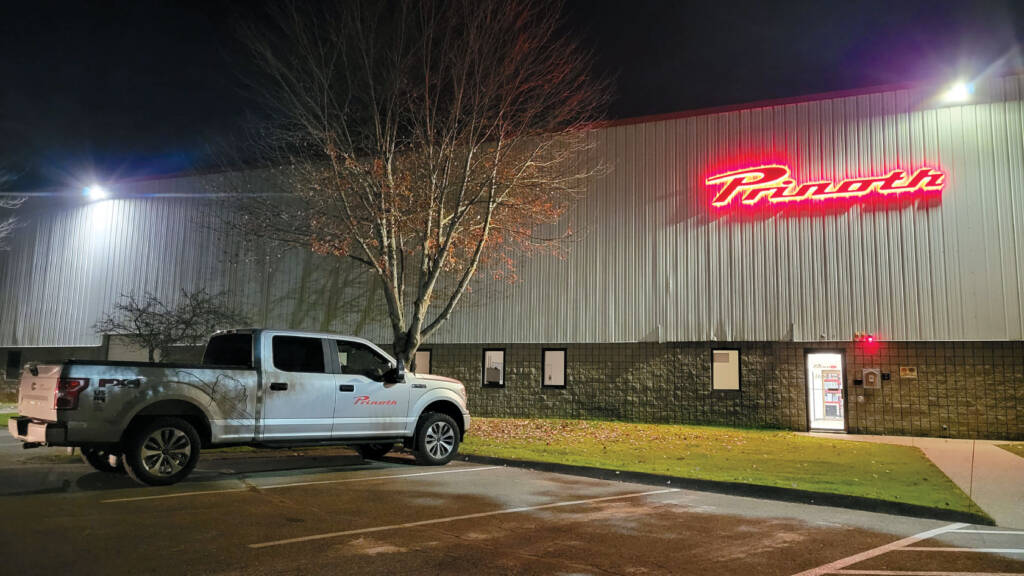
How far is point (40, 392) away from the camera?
8672 millimetres

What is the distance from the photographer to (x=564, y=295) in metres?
22.0

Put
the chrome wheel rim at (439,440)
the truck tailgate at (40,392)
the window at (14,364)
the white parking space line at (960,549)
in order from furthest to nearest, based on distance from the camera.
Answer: the window at (14,364) < the chrome wheel rim at (439,440) < the truck tailgate at (40,392) < the white parking space line at (960,549)

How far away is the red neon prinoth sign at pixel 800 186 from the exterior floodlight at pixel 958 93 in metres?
1.85

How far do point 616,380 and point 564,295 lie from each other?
309 cm

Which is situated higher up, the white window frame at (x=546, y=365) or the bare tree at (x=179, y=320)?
the bare tree at (x=179, y=320)

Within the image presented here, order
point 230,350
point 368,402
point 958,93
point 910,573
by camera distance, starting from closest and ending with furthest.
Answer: point 910,573 → point 230,350 → point 368,402 → point 958,93

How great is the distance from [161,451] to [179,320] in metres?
20.3

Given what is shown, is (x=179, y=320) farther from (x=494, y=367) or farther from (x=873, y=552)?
(x=873, y=552)

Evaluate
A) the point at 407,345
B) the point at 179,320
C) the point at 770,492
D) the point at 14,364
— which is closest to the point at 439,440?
the point at 770,492

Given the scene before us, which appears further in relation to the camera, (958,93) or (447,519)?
(958,93)

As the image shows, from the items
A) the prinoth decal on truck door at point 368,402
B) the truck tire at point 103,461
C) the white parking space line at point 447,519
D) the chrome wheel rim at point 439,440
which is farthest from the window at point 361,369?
the white parking space line at point 447,519

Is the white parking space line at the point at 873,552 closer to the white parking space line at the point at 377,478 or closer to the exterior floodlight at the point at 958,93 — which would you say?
the white parking space line at the point at 377,478

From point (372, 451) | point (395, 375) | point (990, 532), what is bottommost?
point (990, 532)

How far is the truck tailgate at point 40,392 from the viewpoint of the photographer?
840 centimetres
